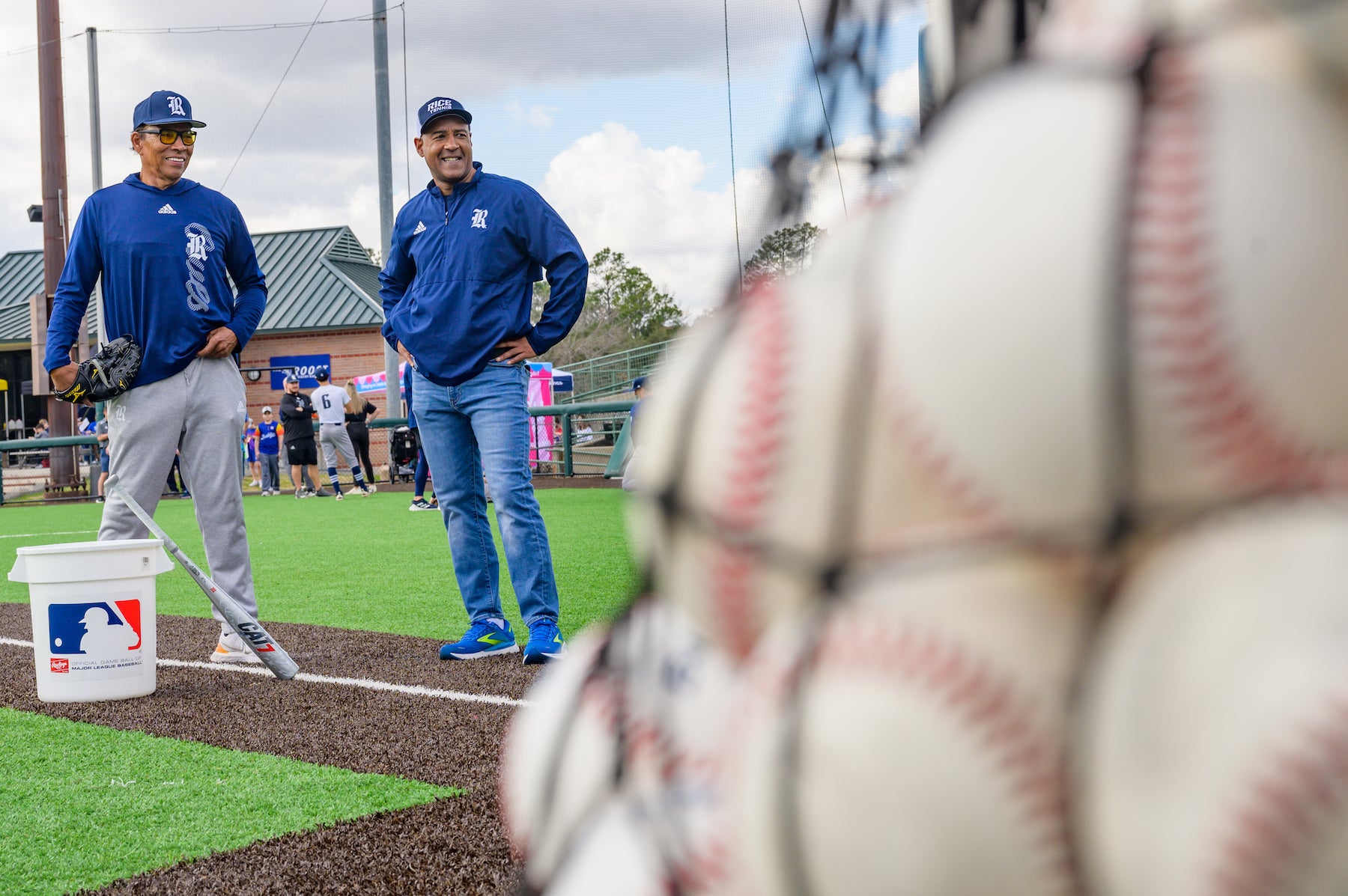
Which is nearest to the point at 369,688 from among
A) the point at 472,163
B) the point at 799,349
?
the point at 472,163

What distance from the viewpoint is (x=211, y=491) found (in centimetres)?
454

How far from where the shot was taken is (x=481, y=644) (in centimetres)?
461

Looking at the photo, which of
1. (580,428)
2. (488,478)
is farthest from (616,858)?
(580,428)

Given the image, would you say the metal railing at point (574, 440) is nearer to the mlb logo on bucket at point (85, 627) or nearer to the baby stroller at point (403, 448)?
the baby stroller at point (403, 448)

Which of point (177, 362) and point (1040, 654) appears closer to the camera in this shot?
point (1040, 654)

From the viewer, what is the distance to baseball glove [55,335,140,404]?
4.37 m

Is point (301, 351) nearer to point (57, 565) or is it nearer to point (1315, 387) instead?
point (57, 565)

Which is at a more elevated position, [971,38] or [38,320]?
[38,320]

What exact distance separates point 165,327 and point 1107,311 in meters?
4.34

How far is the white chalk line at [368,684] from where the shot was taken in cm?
385

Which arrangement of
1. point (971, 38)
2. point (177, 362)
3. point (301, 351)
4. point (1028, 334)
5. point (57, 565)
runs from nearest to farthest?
point (1028, 334)
point (971, 38)
point (57, 565)
point (177, 362)
point (301, 351)

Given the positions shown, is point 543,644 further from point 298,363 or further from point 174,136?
point 298,363

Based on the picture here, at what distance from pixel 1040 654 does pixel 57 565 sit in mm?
3859

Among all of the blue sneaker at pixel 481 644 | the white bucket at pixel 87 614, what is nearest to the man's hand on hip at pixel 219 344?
the white bucket at pixel 87 614
